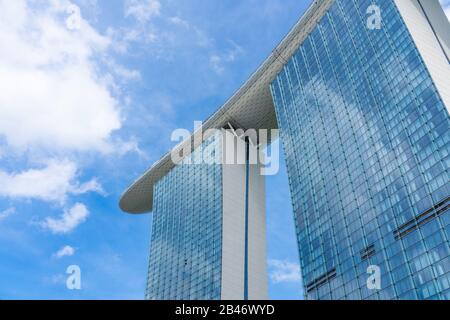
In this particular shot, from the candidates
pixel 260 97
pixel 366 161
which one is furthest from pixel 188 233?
pixel 366 161

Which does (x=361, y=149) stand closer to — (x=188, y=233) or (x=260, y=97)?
(x=260, y=97)

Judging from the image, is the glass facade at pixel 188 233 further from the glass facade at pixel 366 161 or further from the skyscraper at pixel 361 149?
the glass facade at pixel 366 161

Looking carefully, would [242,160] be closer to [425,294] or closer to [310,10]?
[310,10]

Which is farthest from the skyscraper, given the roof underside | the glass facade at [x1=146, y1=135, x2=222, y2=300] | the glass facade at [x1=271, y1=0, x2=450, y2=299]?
the glass facade at [x1=146, y1=135, x2=222, y2=300]

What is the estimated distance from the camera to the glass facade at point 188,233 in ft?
310

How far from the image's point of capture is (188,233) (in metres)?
108

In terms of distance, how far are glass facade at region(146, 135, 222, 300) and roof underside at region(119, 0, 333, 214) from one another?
4404 millimetres

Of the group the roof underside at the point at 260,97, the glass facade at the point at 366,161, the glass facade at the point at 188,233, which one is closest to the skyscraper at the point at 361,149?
the glass facade at the point at 366,161

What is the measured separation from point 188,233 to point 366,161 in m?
50.2

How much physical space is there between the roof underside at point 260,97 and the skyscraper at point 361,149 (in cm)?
30

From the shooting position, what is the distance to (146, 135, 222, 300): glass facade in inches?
3716

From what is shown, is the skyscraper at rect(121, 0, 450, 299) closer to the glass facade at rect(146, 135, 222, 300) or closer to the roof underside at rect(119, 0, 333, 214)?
the roof underside at rect(119, 0, 333, 214)
